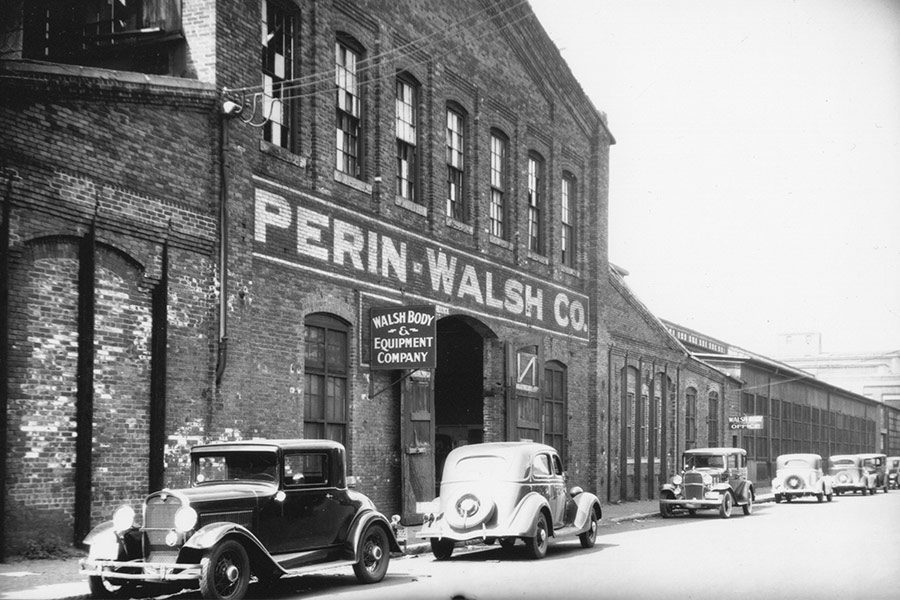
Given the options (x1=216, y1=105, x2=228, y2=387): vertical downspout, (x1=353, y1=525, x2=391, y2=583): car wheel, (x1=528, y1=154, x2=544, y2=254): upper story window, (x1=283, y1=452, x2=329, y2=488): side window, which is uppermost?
(x1=528, y1=154, x2=544, y2=254): upper story window

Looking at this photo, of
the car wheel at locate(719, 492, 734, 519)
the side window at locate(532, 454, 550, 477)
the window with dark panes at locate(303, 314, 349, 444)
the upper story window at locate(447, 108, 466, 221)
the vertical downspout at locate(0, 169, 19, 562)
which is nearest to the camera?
the vertical downspout at locate(0, 169, 19, 562)

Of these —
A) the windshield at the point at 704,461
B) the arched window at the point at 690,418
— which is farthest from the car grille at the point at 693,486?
the arched window at the point at 690,418

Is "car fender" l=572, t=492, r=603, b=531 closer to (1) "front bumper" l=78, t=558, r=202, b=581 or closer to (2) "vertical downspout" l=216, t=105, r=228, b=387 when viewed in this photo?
(2) "vertical downspout" l=216, t=105, r=228, b=387

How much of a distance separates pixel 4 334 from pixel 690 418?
96.4 ft

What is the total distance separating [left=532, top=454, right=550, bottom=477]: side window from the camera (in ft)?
53.8

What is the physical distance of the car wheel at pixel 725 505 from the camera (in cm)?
2578

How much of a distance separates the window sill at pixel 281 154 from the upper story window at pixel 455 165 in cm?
574

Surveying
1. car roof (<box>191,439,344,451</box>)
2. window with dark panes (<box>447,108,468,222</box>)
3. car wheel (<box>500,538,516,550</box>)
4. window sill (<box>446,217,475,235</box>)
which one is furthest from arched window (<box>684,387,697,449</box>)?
car roof (<box>191,439,344,451</box>)

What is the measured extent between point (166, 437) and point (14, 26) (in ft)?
23.2

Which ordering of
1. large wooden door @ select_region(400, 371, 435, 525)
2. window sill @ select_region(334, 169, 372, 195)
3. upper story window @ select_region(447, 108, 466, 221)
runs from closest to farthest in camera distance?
window sill @ select_region(334, 169, 372, 195) < large wooden door @ select_region(400, 371, 435, 525) < upper story window @ select_region(447, 108, 466, 221)

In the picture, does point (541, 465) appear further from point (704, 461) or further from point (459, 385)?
point (704, 461)

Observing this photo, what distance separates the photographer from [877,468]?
4397cm

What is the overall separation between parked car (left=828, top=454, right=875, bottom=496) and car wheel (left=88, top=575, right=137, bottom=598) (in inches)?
1461

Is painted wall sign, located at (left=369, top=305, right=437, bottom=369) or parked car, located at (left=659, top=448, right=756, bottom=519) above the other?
painted wall sign, located at (left=369, top=305, right=437, bottom=369)
